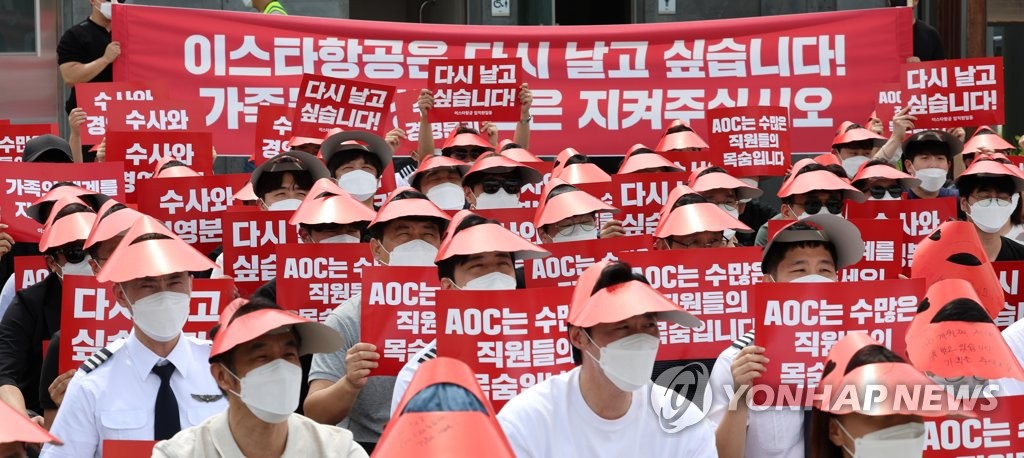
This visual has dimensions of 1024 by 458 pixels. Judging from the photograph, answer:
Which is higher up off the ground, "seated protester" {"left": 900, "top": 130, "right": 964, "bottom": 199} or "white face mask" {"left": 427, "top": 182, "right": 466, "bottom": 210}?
"seated protester" {"left": 900, "top": 130, "right": 964, "bottom": 199}

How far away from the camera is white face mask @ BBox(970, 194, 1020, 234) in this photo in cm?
878

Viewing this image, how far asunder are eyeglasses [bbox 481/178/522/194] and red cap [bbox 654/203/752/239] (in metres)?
1.87

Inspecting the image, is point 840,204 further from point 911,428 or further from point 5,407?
point 5,407

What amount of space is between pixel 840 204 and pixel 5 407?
5.88 metres

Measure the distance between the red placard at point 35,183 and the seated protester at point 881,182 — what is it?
455 cm

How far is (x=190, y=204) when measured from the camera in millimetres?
9164

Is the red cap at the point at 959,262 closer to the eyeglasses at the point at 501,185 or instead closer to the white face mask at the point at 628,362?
the white face mask at the point at 628,362

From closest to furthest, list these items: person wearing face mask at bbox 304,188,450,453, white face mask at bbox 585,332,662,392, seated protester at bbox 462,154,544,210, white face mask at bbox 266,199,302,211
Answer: white face mask at bbox 585,332,662,392 < person wearing face mask at bbox 304,188,450,453 < white face mask at bbox 266,199,302,211 < seated protester at bbox 462,154,544,210

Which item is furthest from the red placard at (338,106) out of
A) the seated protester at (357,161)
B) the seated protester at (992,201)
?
the seated protester at (992,201)

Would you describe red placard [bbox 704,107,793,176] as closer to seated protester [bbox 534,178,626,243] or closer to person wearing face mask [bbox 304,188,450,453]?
seated protester [bbox 534,178,626,243]

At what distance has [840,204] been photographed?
347 inches

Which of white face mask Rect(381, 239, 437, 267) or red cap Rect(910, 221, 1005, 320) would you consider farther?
white face mask Rect(381, 239, 437, 267)

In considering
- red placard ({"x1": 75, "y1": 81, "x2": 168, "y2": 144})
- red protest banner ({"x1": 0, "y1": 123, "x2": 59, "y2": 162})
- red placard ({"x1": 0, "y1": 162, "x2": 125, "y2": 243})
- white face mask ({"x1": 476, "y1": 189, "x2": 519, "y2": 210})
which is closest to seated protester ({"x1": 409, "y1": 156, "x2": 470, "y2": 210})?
white face mask ({"x1": 476, "y1": 189, "x2": 519, "y2": 210})

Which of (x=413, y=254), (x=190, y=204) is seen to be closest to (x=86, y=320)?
(x=413, y=254)
